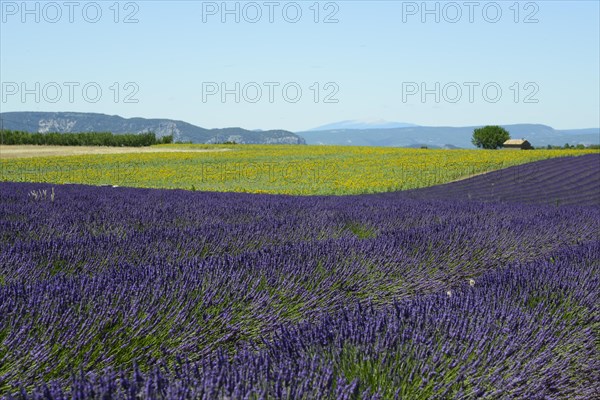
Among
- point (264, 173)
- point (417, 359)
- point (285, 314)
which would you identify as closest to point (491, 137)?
point (264, 173)

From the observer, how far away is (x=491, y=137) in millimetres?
74625

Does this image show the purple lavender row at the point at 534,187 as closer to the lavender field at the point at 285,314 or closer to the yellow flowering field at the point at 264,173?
the yellow flowering field at the point at 264,173

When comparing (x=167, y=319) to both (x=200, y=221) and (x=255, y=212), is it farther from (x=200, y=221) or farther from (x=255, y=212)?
(x=255, y=212)

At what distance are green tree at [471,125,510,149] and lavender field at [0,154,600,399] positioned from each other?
71.3m

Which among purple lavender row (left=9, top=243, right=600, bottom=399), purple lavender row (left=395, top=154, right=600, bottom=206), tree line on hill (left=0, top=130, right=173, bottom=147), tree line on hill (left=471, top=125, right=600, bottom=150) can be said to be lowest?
purple lavender row (left=9, top=243, right=600, bottom=399)

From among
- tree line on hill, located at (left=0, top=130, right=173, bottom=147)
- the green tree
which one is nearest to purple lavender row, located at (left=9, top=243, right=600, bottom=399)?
tree line on hill, located at (left=0, top=130, right=173, bottom=147)

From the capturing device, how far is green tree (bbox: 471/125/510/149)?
73.8 metres

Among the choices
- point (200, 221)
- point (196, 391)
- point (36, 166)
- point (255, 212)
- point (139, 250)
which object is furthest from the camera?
point (36, 166)

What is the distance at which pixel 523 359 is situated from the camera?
262 cm

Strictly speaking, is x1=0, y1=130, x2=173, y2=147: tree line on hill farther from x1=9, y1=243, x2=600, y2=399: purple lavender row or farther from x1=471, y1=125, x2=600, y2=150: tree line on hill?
x1=9, y1=243, x2=600, y2=399: purple lavender row

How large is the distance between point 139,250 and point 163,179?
1639 cm

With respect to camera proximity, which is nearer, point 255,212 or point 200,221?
point 200,221

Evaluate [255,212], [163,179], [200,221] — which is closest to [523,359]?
[200,221]

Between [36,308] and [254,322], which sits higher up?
[36,308]
